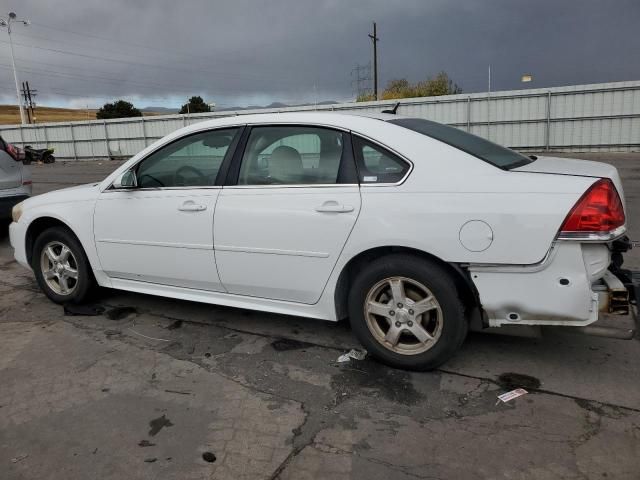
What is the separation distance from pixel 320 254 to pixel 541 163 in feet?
5.09

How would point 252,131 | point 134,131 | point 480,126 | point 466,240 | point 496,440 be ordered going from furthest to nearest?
point 134,131, point 480,126, point 252,131, point 466,240, point 496,440

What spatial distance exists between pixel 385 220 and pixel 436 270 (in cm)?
42

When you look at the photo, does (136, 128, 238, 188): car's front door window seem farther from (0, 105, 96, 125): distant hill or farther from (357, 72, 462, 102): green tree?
(0, 105, 96, 125): distant hill

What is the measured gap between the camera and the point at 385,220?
10.4 ft

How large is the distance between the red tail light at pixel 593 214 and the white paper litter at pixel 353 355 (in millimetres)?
1530

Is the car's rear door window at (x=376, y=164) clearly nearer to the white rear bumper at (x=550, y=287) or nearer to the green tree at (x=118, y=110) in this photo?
the white rear bumper at (x=550, y=287)

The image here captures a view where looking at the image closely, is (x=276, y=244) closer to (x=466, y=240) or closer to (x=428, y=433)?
(x=466, y=240)

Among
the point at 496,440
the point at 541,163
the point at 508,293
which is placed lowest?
the point at 496,440

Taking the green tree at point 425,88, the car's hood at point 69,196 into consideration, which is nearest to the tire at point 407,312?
the car's hood at point 69,196

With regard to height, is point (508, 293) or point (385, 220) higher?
point (385, 220)

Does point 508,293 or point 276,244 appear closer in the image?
point 508,293

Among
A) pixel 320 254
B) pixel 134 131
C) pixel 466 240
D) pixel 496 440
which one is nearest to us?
pixel 496 440

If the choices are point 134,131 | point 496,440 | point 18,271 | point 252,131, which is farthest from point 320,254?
point 134,131

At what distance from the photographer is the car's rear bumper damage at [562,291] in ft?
9.34
